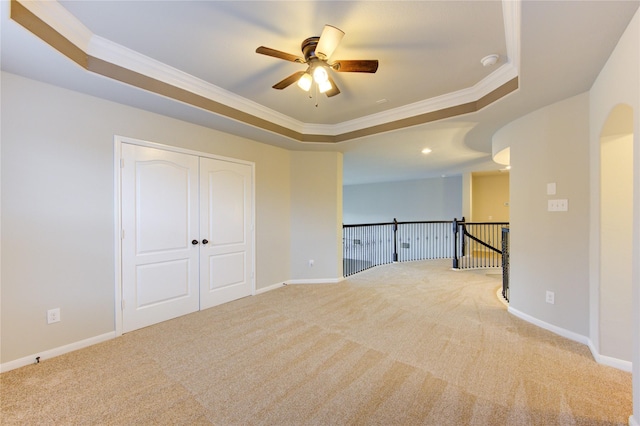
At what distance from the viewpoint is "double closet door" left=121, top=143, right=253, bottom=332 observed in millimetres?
3025

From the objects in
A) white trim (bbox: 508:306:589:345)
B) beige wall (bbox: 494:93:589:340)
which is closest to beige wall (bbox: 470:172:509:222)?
beige wall (bbox: 494:93:589:340)

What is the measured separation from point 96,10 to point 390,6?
2195mm

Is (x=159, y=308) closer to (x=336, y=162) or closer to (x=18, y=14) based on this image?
(x=18, y=14)

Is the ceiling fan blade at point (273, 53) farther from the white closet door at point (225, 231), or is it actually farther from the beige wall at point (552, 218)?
the beige wall at point (552, 218)

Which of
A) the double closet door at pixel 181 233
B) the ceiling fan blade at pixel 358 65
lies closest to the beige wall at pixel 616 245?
the ceiling fan blade at pixel 358 65

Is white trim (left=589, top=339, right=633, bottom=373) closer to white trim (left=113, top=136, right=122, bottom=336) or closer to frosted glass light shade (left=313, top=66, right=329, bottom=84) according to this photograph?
frosted glass light shade (left=313, top=66, right=329, bottom=84)

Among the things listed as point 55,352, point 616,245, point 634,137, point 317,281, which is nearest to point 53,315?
point 55,352

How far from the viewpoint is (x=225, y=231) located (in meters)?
3.99

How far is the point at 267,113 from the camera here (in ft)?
12.5

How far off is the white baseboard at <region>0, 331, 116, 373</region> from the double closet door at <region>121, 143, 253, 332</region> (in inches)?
8.9

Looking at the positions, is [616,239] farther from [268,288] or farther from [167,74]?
[167,74]

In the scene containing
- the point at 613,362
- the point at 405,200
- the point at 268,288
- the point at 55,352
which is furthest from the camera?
the point at 405,200

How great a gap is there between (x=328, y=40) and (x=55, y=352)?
371 cm

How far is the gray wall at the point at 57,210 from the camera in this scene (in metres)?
2.28
